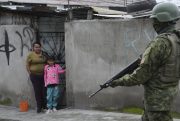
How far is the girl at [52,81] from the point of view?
10.0 metres

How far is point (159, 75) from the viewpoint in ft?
13.7

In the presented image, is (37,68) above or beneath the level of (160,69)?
beneath

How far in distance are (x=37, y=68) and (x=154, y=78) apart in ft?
20.7

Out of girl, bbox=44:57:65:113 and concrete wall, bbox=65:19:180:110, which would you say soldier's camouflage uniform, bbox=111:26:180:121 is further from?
girl, bbox=44:57:65:113

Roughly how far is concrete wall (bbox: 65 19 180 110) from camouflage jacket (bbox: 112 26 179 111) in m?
4.96

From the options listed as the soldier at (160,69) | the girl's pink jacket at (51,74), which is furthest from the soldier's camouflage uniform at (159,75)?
the girl's pink jacket at (51,74)

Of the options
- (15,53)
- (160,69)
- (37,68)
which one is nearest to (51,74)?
(37,68)

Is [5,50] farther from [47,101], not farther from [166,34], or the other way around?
[166,34]

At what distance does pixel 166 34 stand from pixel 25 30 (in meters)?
7.15

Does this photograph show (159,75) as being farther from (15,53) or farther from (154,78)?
(15,53)

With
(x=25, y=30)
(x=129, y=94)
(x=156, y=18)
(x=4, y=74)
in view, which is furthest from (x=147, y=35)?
(x=156, y=18)

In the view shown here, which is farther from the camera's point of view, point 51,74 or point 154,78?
point 51,74

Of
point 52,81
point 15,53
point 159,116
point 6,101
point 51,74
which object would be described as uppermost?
point 159,116

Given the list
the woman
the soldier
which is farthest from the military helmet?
the woman
